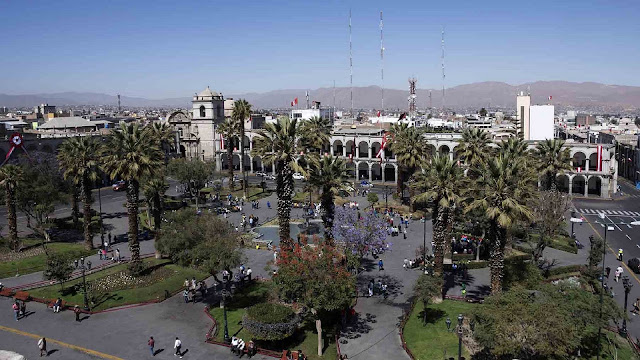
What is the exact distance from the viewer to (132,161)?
36.3 metres

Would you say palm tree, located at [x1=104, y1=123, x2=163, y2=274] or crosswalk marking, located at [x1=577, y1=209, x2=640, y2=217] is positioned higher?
palm tree, located at [x1=104, y1=123, x2=163, y2=274]

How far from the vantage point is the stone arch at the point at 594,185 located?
74062mm

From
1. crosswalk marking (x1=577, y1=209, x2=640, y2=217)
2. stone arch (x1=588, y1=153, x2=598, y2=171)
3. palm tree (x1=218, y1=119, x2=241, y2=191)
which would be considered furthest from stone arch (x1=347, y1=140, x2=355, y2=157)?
crosswalk marking (x1=577, y1=209, x2=640, y2=217)

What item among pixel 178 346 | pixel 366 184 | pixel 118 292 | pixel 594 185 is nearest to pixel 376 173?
pixel 366 184

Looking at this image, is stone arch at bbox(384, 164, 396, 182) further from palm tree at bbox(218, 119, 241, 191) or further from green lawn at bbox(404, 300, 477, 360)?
green lawn at bbox(404, 300, 477, 360)

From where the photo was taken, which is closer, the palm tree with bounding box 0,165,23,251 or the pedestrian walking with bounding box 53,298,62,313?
the pedestrian walking with bounding box 53,298,62,313

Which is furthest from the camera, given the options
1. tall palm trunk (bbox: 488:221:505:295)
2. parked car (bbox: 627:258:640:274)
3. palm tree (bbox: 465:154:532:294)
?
parked car (bbox: 627:258:640:274)

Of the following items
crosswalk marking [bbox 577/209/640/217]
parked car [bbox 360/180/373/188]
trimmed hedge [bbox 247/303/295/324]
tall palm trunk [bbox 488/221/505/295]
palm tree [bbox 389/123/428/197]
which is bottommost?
crosswalk marking [bbox 577/209/640/217]

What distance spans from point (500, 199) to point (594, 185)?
56.4 meters

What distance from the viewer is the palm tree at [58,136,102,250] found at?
43219 mm

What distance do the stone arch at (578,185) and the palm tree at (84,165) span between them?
215ft

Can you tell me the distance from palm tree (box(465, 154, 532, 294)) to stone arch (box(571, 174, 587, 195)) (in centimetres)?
5100

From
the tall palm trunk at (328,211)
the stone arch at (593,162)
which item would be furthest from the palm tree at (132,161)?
the stone arch at (593,162)

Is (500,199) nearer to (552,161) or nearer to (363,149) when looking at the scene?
(552,161)
